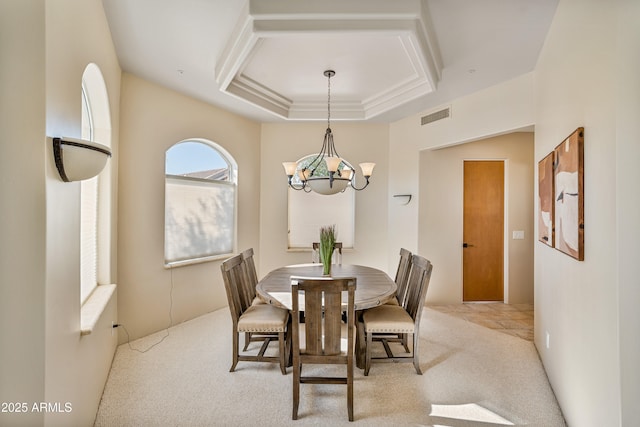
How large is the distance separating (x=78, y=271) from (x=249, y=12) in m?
2.03

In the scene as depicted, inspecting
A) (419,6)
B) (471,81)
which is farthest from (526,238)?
(419,6)

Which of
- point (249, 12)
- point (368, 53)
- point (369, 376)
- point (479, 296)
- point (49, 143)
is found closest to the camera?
point (49, 143)

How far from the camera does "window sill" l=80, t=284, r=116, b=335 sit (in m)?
1.89

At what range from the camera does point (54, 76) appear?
4.47 feet

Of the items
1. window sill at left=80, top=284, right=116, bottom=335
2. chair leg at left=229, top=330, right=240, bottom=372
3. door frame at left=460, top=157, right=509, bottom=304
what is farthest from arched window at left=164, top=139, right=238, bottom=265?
door frame at left=460, top=157, right=509, bottom=304

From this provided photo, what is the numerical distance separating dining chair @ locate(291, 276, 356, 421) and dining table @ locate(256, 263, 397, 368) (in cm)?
23

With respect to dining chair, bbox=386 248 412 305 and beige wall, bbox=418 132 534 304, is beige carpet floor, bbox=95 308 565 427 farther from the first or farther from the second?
beige wall, bbox=418 132 534 304

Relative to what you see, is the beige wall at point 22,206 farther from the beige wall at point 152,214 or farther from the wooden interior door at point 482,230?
the wooden interior door at point 482,230

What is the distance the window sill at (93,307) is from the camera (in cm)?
189

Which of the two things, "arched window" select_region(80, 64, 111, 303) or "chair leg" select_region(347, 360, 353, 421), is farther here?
"arched window" select_region(80, 64, 111, 303)

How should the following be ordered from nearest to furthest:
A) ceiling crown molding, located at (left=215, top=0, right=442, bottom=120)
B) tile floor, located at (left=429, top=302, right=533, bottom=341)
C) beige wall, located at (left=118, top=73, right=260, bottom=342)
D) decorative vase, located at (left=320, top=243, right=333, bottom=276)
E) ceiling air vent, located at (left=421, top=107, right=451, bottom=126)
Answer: ceiling crown molding, located at (left=215, top=0, right=442, bottom=120)
decorative vase, located at (left=320, top=243, right=333, bottom=276)
beige wall, located at (left=118, top=73, right=260, bottom=342)
tile floor, located at (left=429, top=302, right=533, bottom=341)
ceiling air vent, located at (left=421, top=107, right=451, bottom=126)

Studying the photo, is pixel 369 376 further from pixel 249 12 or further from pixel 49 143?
pixel 249 12

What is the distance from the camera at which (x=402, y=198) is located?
4.80 m

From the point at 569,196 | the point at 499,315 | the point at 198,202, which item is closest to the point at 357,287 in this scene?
the point at 569,196
